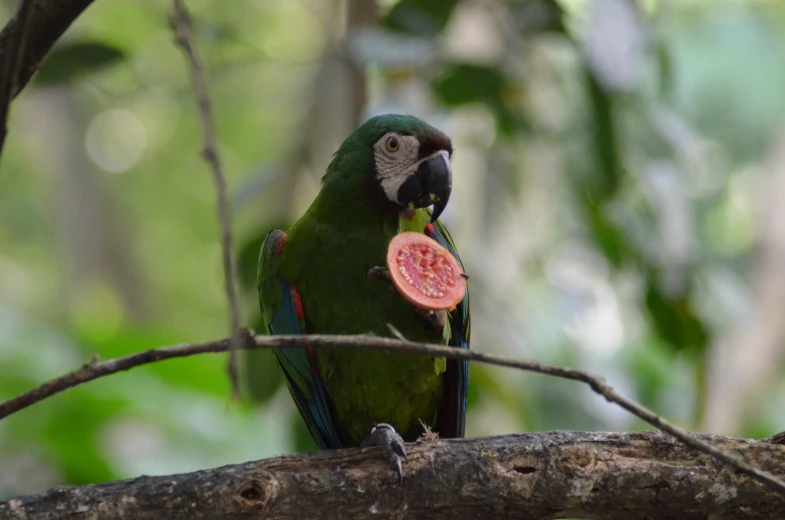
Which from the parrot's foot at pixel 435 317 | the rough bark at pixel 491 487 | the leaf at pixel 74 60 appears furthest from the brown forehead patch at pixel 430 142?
the leaf at pixel 74 60

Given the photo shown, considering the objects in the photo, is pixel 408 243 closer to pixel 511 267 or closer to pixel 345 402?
pixel 345 402

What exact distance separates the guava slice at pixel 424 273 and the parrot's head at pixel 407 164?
107mm

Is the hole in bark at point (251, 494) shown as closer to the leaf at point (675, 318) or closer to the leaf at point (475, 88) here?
the leaf at point (475, 88)

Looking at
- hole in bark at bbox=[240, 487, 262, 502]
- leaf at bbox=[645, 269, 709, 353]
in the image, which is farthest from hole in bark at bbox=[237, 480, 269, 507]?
leaf at bbox=[645, 269, 709, 353]

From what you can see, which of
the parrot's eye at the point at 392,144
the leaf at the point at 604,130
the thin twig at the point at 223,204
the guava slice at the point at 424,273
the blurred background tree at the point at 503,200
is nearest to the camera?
the thin twig at the point at 223,204

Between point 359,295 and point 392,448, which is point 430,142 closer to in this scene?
point 359,295

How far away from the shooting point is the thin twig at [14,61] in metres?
1.06

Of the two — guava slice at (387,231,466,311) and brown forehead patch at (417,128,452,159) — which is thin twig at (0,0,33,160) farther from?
brown forehead patch at (417,128,452,159)

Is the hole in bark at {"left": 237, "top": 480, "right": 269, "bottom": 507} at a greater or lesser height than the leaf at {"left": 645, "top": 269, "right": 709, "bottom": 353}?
lesser

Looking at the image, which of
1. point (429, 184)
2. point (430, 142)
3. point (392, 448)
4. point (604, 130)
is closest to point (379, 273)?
point (429, 184)

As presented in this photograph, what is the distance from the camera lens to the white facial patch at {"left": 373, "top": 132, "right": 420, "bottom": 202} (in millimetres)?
1907

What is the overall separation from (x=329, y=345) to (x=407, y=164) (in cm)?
92

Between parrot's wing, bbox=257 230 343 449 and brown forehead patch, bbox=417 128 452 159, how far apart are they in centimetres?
43

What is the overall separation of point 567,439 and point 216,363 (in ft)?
10.9
